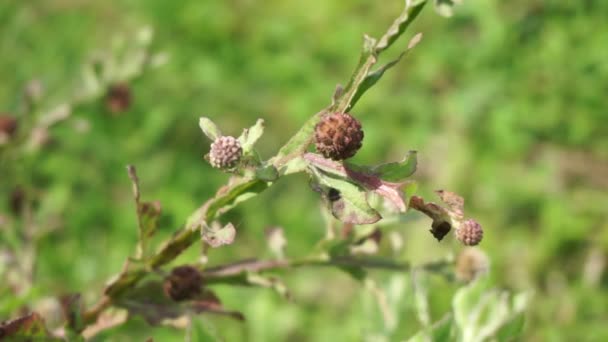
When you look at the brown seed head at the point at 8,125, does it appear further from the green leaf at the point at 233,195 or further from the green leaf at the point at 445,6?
the green leaf at the point at 445,6

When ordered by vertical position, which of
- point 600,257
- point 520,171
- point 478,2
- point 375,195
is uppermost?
point 478,2

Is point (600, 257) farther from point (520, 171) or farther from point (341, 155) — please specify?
point (341, 155)

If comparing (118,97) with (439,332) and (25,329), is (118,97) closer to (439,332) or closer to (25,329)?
(25,329)

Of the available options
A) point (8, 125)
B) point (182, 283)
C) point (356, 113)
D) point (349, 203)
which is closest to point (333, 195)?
point (349, 203)

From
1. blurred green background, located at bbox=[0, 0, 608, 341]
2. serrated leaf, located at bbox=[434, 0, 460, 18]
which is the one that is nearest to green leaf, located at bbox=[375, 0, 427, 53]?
serrated leaf, located at bbox=[434, 0, 460, 18]

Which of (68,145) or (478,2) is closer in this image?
(68,145)

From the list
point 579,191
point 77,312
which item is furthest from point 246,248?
point 77,312

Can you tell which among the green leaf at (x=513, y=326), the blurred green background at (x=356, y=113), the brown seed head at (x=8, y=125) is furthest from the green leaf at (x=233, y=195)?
the blurred green background at (x=356, y=113)
